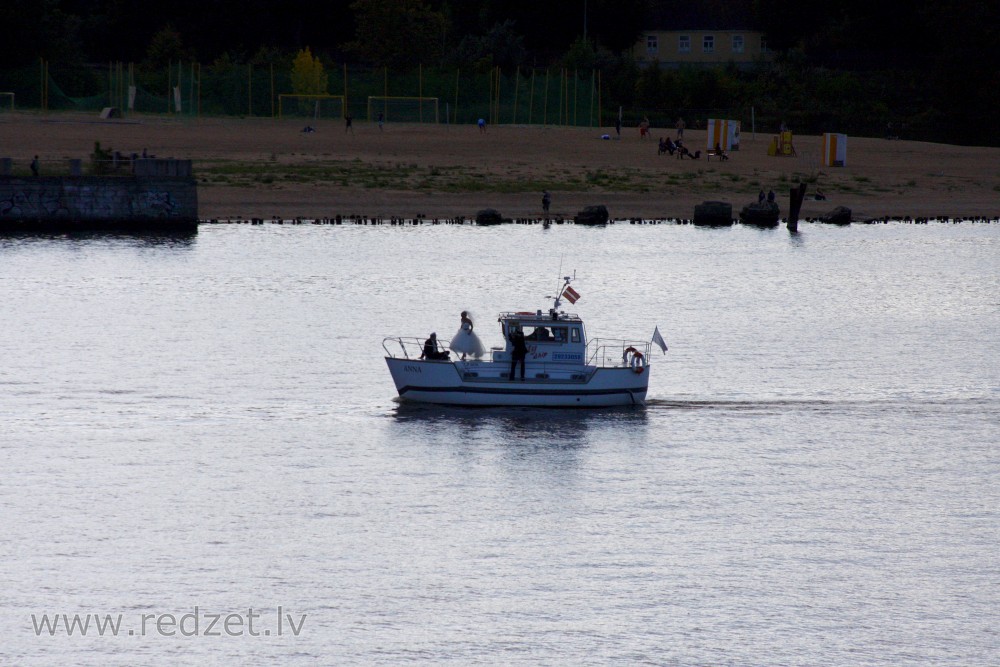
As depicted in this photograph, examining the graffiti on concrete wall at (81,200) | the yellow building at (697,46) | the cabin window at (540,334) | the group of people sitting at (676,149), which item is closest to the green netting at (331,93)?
the group of people sitting at (676,149)

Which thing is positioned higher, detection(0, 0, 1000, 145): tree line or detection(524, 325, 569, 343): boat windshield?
detection(0, 0, 1000, 145): tree line

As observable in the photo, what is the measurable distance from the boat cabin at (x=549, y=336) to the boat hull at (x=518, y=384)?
0.49 m

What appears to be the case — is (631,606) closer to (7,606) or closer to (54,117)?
(7,606)

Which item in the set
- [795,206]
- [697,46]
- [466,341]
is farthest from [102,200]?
[697,46]

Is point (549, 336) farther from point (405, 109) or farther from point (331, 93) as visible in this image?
point (331, 93)

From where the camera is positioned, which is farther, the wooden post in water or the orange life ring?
the wooden post in water

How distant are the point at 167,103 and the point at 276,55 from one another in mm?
26461

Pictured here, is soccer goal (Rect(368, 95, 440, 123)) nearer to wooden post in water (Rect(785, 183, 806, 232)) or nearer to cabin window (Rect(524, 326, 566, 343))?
wooden post in water (Rect(785, 183, 806, 232))

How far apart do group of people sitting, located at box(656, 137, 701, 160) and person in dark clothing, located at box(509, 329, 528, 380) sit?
3039 inches

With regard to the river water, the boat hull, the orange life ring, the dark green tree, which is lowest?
the river water

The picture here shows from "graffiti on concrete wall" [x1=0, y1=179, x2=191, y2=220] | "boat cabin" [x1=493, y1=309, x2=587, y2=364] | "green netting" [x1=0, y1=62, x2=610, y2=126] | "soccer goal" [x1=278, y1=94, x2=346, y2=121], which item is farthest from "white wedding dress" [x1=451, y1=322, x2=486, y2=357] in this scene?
"soccer goal" [x1=278, y1=94, x2=346, y2=121]

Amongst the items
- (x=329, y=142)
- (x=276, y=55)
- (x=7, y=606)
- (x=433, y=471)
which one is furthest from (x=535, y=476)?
(x=276, y=55)

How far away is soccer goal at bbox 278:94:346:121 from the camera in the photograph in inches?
5507

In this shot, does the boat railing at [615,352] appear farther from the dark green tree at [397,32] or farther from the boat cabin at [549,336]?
the dark green tree at [397,32]
